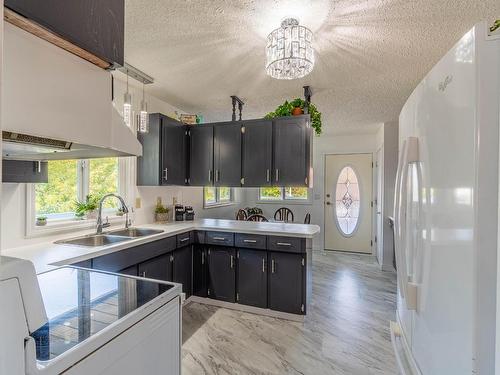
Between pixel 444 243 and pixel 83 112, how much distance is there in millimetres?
1241

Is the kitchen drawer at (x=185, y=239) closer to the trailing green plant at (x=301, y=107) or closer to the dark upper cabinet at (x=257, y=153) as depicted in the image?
the dark upper cabinet at (x=257, y=153)

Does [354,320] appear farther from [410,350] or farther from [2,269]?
[2,269]

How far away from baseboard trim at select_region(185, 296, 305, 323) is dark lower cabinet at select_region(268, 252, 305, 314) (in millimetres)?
50

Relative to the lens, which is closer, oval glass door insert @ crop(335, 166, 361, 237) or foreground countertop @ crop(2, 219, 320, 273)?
foreground countertop @ crop(2, 219, 320, 273)

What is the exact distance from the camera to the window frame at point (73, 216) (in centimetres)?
218

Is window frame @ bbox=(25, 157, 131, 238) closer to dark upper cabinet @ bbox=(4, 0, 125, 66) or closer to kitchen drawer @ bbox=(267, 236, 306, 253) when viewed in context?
kitchen drawer @ bbox=(267, 236, 306, 253)

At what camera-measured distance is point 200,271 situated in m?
3.21

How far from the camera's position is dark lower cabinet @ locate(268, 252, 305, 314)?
2.81m

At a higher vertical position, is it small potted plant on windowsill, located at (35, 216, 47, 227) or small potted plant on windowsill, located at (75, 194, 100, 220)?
small potted plant on windowsill, located at (75, 194, 100, 220)

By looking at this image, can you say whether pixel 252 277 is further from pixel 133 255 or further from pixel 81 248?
pixel 81 248

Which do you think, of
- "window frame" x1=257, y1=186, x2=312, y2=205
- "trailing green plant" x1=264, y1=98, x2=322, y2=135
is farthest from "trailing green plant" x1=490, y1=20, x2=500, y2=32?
"window frame" x1=257, y1=186, x2=312, y2=205

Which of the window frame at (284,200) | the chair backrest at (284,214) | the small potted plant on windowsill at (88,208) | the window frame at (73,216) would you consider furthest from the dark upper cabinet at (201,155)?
the window frame at (284,200)

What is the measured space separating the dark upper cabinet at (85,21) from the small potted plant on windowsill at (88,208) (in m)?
2.08

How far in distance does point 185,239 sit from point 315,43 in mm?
2271
